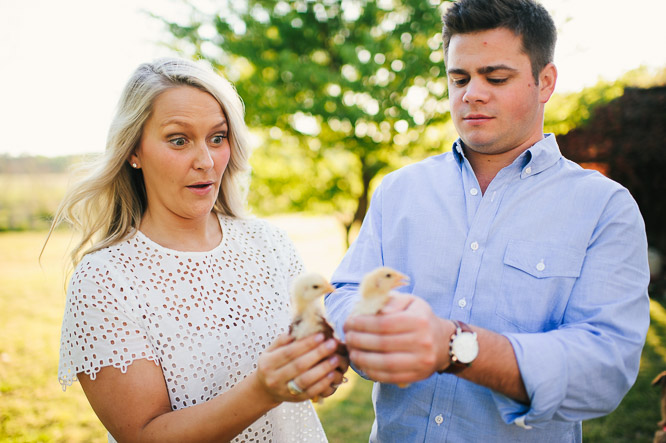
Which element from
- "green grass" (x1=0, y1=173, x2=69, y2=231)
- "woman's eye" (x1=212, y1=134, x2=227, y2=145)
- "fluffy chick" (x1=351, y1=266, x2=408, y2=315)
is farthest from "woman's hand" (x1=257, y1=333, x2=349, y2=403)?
"green grass" (x1=0, y1=173, x2=69, y2=231)

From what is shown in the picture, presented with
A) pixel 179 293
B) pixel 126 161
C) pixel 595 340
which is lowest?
pixel 595 340

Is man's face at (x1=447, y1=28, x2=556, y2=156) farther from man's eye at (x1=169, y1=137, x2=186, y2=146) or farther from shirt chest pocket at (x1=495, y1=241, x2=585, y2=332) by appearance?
man's eye at (x1=169, y1=137, x2=186, y2=146)

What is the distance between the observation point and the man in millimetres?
1952

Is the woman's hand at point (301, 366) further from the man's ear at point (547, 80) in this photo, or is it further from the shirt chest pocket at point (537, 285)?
the man's ear at point (547, 80)

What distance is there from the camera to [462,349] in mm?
1939

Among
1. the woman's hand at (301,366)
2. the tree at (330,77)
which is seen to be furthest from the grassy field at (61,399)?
the tree at (330,77)

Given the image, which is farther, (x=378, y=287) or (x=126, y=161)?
(x=126, y=161)

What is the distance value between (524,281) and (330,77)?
869 cm

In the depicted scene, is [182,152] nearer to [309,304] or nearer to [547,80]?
[309,304]

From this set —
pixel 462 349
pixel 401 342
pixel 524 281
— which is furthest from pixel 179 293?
pixel 524 281

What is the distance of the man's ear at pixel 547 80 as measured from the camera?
2.74 m

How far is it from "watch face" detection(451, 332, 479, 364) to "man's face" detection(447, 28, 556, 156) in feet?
4.18

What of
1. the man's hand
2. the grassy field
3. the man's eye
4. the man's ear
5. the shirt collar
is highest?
the man's ear

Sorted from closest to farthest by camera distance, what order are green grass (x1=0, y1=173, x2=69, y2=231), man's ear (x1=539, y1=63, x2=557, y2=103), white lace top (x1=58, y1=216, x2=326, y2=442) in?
white lace top (x1=58, y1=216, x2=326, y2=442)
man's ear (x1=539, y1=63, x2=557, y2=103)
green grass (x1=0, y1=173, x2=69, y2=231)
